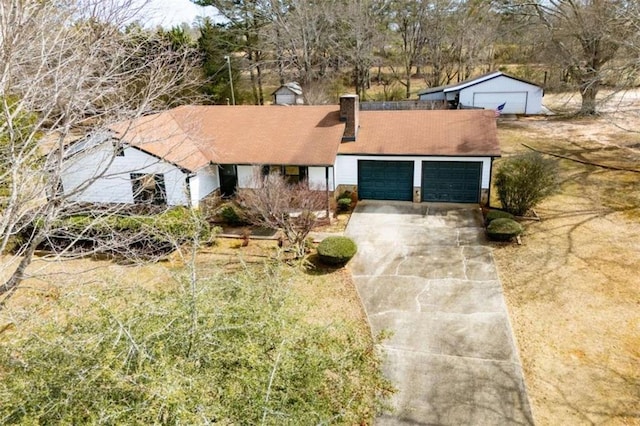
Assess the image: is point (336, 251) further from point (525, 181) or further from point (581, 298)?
point (525, 181)

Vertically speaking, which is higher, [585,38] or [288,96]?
[585,38]

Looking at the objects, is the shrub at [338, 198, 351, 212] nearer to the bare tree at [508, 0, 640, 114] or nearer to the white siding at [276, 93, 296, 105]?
the bare tree at [508, 0, 640, 114]

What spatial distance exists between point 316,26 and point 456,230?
31.1m

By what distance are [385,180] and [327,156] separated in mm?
3221

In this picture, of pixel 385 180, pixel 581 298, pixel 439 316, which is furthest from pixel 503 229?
pixel 385 180

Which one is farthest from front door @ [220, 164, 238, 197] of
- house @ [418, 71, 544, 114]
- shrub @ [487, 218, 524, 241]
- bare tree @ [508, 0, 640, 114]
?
house @ [418, 71, 544, 114]

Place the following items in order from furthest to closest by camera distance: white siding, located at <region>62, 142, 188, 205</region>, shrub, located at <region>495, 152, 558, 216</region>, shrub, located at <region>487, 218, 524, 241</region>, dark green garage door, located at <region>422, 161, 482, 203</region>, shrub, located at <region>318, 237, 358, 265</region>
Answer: dark green garage door, located at <region>422, 161, 482, 203</region>, white siding, located at <region>62, 142, 188, 205</region>, shrub, located at <region>495, 152, 558, 216</region>, shrub, located at <region>487, 218, 524, 241</region>, shrub, located at <region>318, 237, 358, 265</region>

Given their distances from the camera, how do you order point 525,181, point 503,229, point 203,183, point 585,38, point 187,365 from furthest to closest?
point 585,38 < point 203,183 < point 525,181 < point 503,229 < point 187,365

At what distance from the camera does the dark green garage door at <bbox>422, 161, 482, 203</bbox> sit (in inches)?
767

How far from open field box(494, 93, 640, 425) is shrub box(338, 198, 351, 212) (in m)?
6.66

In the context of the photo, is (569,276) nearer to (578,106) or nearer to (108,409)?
(108,409)

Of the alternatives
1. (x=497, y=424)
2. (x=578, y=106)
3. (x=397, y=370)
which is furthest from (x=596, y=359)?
(x=578, y=106)

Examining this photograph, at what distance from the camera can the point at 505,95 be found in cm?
3719

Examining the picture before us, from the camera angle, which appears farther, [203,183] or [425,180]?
[425,180]
